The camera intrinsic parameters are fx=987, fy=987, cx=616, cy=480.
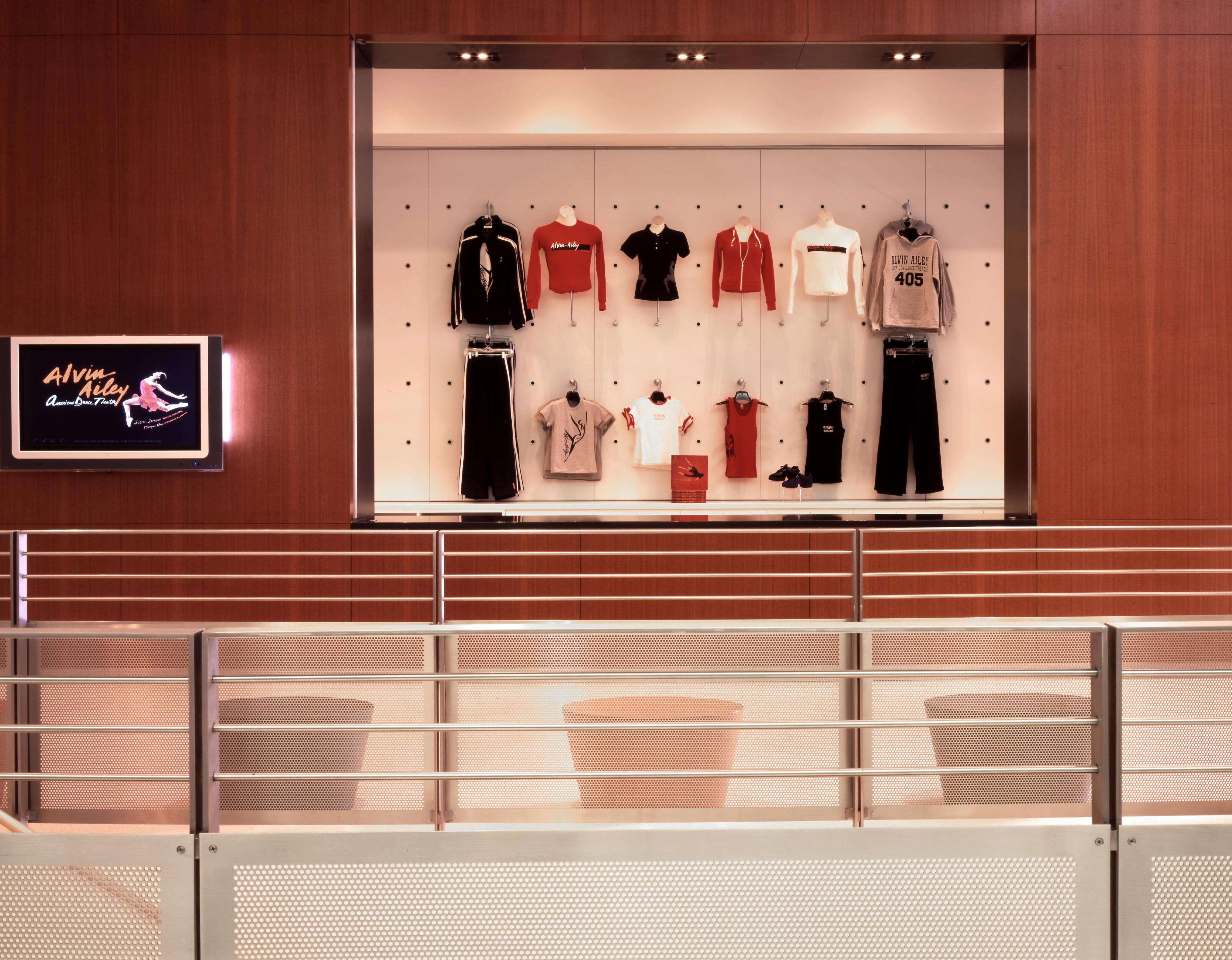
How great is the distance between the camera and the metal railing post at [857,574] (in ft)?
10.5

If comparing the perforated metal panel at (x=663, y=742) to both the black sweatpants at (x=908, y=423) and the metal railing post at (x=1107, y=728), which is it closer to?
the metal railing post at (x=1107, y=728)

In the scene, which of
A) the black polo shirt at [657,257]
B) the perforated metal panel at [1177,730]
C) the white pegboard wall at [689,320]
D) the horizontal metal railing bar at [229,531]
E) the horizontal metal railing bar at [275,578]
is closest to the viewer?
the perforated metal panel at [1177,730]

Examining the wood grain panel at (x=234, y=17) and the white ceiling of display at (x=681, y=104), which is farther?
the white ceiling of display at (x=681, y=104)

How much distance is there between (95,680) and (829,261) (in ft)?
16.6

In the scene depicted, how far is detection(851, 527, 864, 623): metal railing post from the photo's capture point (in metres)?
3.19

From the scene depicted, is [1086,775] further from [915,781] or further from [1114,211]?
[1114,211]

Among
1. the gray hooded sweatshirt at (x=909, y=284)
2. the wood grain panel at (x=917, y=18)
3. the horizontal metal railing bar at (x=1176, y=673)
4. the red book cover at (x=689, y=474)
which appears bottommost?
the horizontal metal railing bar at (x=1176, y=673)

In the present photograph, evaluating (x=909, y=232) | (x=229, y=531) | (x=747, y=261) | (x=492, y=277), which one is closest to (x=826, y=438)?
(x=747, y=261)

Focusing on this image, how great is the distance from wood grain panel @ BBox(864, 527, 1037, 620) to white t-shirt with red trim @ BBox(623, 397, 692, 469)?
168 cm

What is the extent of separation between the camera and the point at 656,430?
603cm

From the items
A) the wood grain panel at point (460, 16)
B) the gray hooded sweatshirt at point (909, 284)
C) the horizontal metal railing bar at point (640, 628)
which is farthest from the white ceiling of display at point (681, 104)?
the horizontal metal railing bar at point (640, 628)

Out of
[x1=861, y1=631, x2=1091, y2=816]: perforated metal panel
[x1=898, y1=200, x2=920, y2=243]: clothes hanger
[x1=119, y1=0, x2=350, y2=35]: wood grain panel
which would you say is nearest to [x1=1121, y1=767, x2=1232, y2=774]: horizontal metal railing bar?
[x1=861, y1=631, x2=1091, y2=816]: perforated metal panel

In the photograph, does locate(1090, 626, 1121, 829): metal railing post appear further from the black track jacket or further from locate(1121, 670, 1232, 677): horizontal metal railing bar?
the black track jacket

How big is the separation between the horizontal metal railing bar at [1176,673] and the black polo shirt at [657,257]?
4.42 metres
